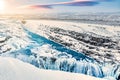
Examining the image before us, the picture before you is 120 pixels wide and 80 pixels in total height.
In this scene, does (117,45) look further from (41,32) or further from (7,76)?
(7,76)

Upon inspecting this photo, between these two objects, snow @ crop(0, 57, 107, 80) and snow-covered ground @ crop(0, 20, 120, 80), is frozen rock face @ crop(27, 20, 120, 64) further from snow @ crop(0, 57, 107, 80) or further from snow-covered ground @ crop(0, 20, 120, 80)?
snow @ crop(0, 57, 107, 80)

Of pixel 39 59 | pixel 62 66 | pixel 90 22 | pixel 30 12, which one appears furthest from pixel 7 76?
pixel 90 22

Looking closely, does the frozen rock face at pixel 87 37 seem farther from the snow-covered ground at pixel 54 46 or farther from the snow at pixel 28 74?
the snow at pixel 28 74

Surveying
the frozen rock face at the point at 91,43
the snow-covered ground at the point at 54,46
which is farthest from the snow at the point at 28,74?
the frozen rock face at the point at 91,43

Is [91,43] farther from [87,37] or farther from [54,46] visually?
[54,46]

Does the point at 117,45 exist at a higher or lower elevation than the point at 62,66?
higher
